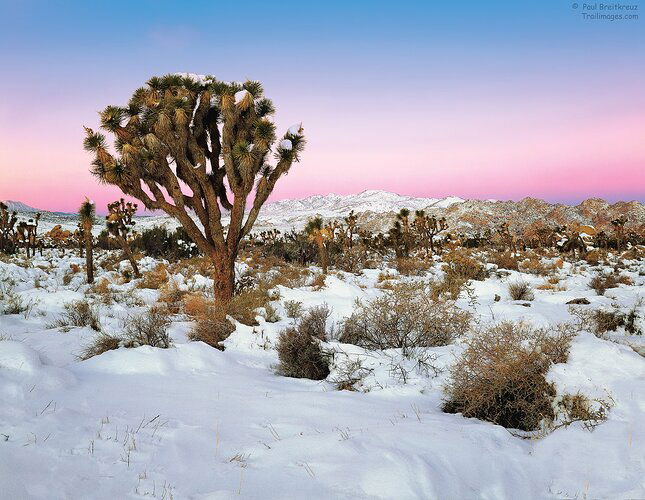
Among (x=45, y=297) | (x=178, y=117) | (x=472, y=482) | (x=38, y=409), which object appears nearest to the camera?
(x=472, y=482)

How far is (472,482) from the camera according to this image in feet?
9.97

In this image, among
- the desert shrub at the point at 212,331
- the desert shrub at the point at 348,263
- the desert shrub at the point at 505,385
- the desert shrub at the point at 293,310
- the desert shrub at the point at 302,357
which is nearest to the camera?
the desert shrub at the point at 505,385

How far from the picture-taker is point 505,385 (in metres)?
4.14

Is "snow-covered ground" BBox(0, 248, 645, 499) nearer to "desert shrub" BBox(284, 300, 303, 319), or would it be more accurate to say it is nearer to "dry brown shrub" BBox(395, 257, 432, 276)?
"desert shrub" BBox(284, 300, 303, 319)

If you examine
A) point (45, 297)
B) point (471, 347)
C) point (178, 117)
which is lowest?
point (45, 297)

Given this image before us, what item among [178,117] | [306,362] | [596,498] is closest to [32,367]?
[306,362]

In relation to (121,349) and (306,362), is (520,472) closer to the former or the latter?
(306,362)

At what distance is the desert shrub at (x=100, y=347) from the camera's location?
6.49 m

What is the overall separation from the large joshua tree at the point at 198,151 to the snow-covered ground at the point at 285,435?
5.85 metres

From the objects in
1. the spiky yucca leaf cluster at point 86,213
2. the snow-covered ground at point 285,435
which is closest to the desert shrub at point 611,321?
the snow-covered ground at point 285,435

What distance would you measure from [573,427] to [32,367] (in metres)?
5.31

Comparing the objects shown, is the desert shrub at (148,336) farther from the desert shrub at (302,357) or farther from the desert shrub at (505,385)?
the desert shrub at (505,385)

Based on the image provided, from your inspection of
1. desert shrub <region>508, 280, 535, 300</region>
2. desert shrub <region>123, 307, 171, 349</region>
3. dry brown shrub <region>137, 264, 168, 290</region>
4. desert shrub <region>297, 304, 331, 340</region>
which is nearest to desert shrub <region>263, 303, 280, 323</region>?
desert shrub <region>297, 304, 331, 340</region>

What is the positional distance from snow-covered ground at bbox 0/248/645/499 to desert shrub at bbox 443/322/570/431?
17cm
